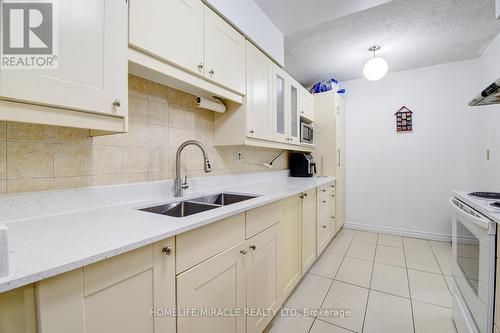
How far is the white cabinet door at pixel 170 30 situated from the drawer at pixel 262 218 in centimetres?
89

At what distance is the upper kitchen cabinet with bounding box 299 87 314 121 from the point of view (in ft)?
9.19

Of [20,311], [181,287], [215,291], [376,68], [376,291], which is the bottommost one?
[376,291]

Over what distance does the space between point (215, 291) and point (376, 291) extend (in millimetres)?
1638

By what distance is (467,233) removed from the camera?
1264 millimetres

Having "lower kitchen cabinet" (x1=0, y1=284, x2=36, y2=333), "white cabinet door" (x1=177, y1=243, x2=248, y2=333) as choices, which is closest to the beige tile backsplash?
"lower kitchen cabinet" (x1=0, y1=284, x2=36, y2=333)

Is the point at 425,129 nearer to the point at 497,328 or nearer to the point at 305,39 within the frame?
the point at 305,39

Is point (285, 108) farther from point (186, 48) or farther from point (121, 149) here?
point (121, 149)

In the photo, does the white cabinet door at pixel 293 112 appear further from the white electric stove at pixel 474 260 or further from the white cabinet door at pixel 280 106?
the white electric stove at pixel 474 260

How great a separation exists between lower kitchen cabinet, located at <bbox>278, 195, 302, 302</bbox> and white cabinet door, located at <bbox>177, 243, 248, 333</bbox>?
482 millimetres

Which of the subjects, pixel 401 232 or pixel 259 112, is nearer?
pixel 259 112

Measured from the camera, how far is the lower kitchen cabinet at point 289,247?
1603 millimetres

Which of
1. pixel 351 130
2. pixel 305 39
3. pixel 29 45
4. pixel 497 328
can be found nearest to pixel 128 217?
pixel 29 45

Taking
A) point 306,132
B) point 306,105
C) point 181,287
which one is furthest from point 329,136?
point 181,287

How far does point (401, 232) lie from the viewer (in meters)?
3.28
